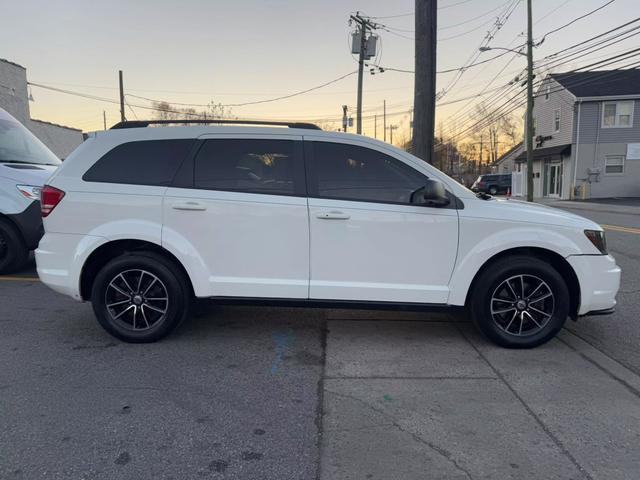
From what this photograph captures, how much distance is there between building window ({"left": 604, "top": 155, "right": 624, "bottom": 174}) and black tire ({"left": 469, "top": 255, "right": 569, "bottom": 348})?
1143 inches

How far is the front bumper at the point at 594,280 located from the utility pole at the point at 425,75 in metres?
3.86

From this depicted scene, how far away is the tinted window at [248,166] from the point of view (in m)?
4.14

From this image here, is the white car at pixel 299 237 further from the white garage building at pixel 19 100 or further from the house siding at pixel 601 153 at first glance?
the house siding at pixel 601 153

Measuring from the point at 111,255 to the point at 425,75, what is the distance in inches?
213

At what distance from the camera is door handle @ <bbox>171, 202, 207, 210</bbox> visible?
4.09 m

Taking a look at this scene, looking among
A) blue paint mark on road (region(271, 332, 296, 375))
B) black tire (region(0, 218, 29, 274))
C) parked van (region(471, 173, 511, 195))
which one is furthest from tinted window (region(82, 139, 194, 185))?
parked van (region(471, 173, 511, 195))

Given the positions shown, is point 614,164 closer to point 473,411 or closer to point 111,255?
point 473,411

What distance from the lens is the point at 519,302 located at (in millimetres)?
4121

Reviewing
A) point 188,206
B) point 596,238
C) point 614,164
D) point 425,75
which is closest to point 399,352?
point 596,238

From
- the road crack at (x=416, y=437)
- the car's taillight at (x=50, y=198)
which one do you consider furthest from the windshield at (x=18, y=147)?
the road crack at (x=416, y=437)

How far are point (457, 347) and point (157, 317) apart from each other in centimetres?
277

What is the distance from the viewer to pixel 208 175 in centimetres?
418

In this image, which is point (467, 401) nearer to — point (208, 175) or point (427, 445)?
point (427, 445)

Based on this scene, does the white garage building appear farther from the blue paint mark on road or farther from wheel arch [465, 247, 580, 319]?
wheel arch [465, 247, 580, 319]
